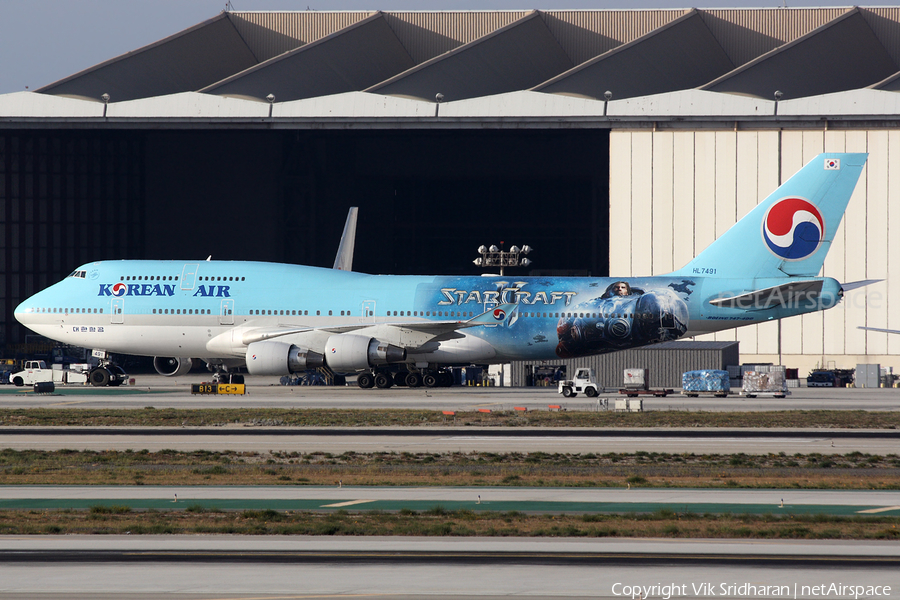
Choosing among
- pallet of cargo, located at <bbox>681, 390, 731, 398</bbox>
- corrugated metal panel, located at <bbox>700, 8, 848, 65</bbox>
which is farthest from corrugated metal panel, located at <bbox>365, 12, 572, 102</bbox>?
pallet of cargo, located at <bbox>681, 390, 731, 398</bbox>

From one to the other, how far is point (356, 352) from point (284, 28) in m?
42.6

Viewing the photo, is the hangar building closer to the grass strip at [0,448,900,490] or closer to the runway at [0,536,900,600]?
the grass strip at [0,448,900,490]

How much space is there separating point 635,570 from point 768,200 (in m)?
39.4

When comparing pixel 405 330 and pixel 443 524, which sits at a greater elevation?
pixel 405 330

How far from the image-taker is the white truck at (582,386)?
4900cm

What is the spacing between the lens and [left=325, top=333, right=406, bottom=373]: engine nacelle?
50.2 m

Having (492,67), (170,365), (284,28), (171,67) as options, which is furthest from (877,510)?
(284,28)

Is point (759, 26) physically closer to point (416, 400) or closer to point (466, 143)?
point (466, 143)

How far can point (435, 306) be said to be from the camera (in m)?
51.9

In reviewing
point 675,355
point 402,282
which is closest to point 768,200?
point 675,355

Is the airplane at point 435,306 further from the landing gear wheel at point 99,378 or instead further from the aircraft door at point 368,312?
the landing gear wheel at point 99,378

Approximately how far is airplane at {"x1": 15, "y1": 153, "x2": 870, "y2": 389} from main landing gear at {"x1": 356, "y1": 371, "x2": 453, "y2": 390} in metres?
0.08

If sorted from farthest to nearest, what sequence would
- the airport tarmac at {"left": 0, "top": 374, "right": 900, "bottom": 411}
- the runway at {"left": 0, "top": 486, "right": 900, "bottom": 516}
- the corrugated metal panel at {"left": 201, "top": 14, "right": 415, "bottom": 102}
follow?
the corrugated metal panel at {"left": 201, "top": 14, "right": 415, "bottom": 102}, the airport tarmac at {"left": 0, "top": 374, "right": 900, "bottom": 411}, the runway at {"left": 0, "top": 486, "right": 900, "bottom": 516}

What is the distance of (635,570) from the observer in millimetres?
14688
